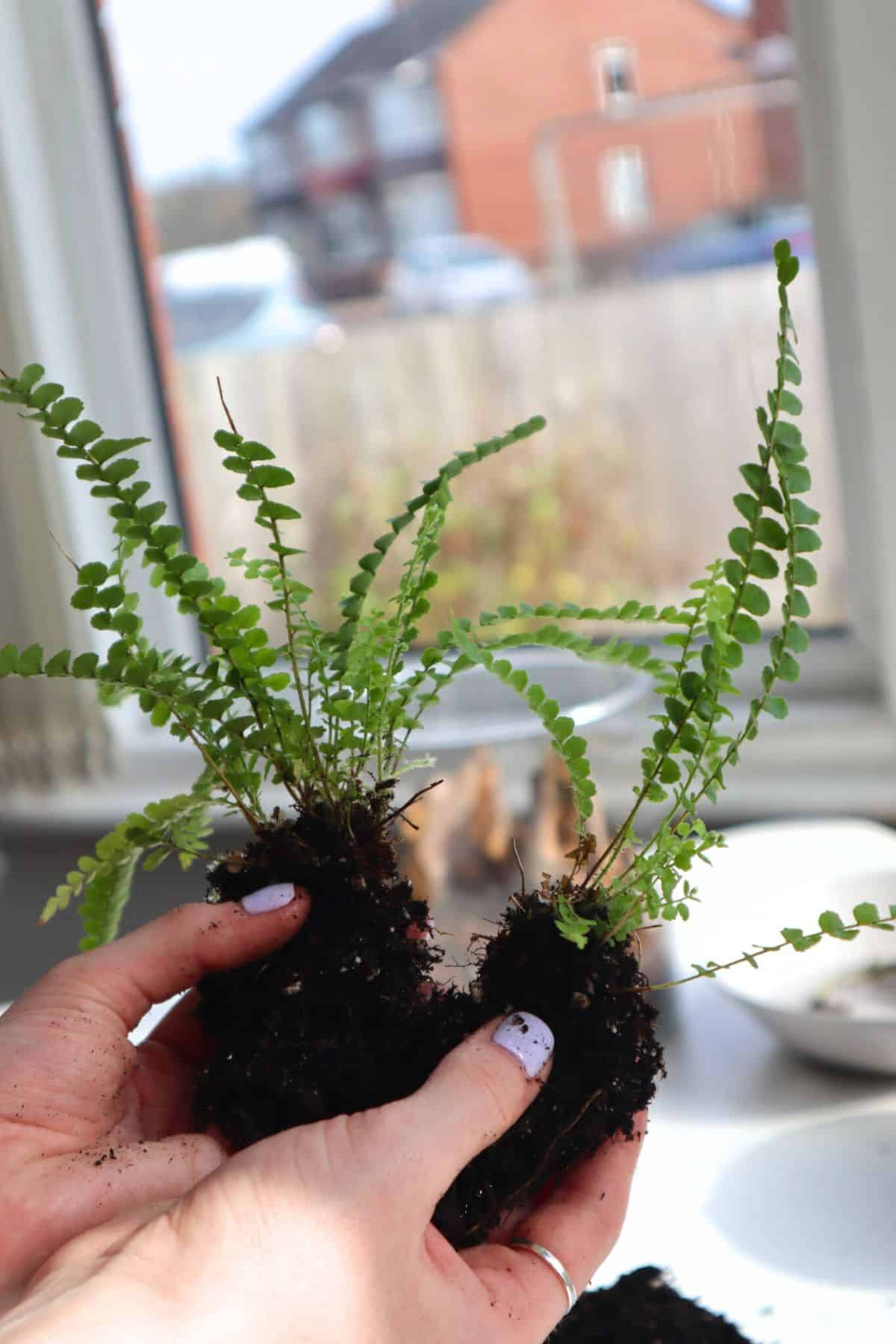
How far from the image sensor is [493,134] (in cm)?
198

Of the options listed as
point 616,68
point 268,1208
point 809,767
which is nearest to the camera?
point 268,1208

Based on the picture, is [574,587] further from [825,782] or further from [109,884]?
[109,884]

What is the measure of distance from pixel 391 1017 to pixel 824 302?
1122 millimetres

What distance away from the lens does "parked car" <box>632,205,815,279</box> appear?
1.56m

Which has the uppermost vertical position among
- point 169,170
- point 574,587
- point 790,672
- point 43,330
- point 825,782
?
point 169,170

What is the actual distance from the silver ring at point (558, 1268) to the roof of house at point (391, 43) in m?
1.72

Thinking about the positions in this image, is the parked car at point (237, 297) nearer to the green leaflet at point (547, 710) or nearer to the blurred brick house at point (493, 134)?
the blurred brick house at point (493, 134)

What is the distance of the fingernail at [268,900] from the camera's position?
56 cm

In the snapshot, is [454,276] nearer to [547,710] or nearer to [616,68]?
[616,68]

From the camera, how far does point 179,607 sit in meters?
0.57

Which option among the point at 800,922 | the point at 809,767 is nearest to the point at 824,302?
the point at 809,767

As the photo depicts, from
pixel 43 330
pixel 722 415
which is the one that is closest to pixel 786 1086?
pixel 722 415

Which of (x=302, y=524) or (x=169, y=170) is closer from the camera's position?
(x=169, y=170)

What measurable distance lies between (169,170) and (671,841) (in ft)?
5.58
